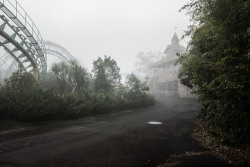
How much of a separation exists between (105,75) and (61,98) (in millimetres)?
9194

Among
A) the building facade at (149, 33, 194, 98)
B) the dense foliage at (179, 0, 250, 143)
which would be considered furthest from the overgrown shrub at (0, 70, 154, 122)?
the building facade at (149, 33, 194, 98)

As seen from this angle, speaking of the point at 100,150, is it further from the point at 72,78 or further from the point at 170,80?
the point at 170,80

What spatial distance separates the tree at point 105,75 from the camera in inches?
765

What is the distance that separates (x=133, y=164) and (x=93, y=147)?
1.85m

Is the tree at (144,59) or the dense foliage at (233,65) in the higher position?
the tree at (144,59)

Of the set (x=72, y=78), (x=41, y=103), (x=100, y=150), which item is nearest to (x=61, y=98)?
(x=41, y=103)

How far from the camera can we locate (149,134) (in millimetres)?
7977

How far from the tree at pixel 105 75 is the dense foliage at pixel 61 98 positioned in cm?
24

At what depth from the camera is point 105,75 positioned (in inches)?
773

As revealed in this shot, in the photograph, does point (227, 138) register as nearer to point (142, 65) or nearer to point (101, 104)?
point (101, 104)

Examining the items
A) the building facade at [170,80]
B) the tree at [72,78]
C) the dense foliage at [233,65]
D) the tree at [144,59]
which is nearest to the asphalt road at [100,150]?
the dense foliage at [233,65]

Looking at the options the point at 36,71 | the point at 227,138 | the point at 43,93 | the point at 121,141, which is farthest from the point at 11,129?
the point at 36,71

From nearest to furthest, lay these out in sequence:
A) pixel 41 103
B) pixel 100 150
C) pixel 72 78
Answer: pixel 100 150, pixel 41 103, pixel 72 78

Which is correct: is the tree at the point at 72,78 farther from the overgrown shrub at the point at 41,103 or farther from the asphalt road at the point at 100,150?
the asphalt road at the point at 100,150
